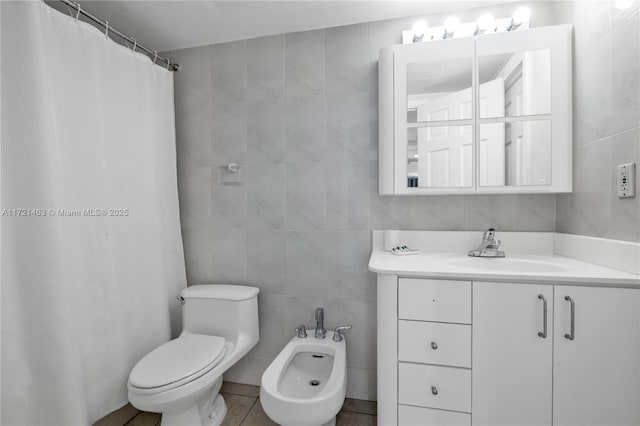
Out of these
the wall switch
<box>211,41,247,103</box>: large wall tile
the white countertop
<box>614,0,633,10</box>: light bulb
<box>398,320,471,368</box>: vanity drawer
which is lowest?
<box>398,320,471,368</box>: vanity drawer

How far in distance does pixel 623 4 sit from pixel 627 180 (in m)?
0.65

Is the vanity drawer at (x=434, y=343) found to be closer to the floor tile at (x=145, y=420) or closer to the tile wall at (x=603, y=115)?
the tile wall at (x=603, y=115)

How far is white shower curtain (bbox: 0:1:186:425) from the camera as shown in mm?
1080

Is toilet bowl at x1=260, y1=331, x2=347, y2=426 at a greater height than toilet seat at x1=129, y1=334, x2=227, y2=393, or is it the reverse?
toilet seat at x1=129, y1=334, x2=227, y2=393

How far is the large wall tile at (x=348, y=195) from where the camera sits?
1.66 m

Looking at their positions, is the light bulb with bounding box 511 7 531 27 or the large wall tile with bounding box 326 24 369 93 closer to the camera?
the light bulb with bounding box 511 7 531 27

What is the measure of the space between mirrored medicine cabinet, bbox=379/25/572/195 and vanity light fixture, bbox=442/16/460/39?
124 mm

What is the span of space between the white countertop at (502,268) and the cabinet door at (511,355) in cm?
4

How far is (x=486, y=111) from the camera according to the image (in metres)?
1.40

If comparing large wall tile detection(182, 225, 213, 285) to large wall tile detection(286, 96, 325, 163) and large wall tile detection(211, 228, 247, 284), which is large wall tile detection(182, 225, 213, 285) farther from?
large wall tile detection(286, 96, 325, 163)

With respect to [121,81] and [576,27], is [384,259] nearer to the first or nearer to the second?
[576,27]

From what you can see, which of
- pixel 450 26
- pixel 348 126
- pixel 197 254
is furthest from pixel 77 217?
pixel 450 26

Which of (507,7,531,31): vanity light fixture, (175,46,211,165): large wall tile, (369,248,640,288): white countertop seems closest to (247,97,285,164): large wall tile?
(175,46,211,165): large wall tile

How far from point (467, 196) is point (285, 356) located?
49.2 inches
